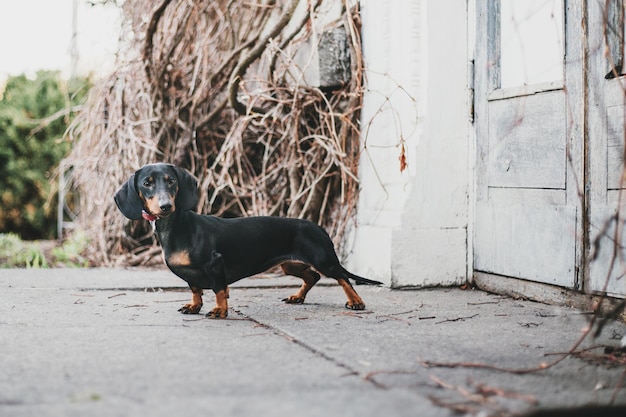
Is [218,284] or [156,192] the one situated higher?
[156,192]

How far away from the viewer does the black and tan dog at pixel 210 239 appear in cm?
314

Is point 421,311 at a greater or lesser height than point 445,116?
lesser

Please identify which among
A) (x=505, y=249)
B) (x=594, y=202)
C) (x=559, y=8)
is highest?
(x=559, y=8)

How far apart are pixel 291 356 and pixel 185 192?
3.79 ft

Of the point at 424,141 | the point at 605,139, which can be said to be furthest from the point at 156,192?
the point at 605,139

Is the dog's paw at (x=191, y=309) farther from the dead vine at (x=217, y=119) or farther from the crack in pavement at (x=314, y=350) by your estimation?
the dead vine at (x=217, y=119)

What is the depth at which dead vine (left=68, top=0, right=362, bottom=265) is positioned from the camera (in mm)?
4676

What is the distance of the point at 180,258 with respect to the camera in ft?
10.4

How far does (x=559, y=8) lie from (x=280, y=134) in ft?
6.93

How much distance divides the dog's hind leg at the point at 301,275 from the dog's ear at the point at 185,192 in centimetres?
59

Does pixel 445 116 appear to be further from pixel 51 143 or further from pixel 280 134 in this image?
pixel 51 143

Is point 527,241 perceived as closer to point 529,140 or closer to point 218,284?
point 529,140

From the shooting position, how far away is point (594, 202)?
10.5 feet

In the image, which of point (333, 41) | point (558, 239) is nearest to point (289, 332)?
point (558, 239)
